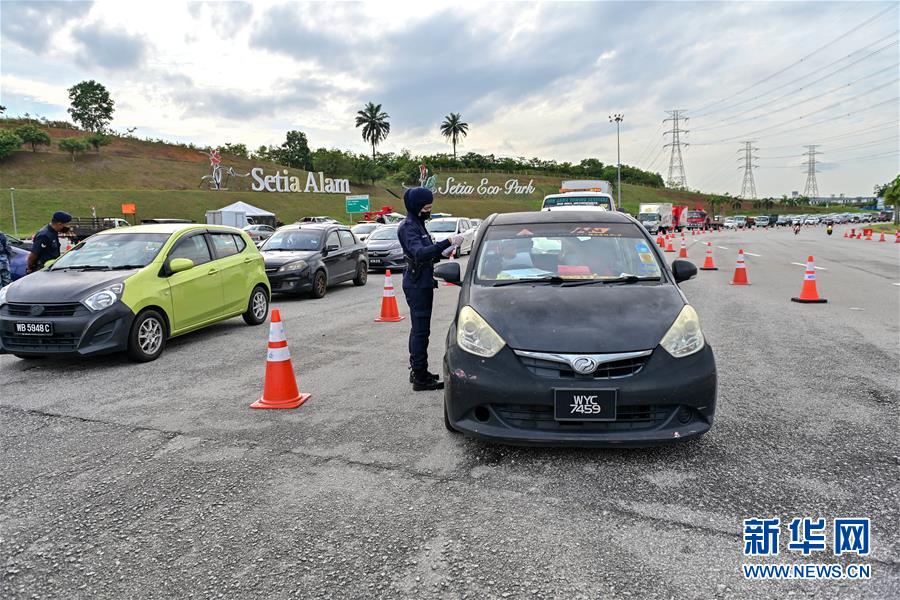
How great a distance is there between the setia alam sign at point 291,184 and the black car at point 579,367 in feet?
229

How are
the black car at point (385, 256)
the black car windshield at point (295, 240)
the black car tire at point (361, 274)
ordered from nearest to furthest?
the black car windshield at point (295, 240) < the black car tire at point (361, 274) < the black car at point (385, 256)

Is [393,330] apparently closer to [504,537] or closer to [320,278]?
[320,278]

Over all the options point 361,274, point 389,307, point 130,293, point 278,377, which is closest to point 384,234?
point 361,274

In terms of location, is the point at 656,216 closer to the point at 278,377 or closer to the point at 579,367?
the point at 278,377

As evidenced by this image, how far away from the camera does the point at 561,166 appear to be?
124375 millimetres

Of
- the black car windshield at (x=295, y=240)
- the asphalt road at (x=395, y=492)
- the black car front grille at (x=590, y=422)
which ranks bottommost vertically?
the asphalt road at (x=395, y=492)

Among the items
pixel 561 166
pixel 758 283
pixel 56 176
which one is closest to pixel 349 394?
pixel 758 283

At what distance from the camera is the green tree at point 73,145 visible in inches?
2916

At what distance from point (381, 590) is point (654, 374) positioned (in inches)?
78.4

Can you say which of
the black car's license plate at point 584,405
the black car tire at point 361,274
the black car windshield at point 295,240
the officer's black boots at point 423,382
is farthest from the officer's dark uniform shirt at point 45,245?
the black car's license plate at point 584,405

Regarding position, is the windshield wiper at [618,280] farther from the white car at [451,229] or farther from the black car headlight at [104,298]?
the white car at [451,229]

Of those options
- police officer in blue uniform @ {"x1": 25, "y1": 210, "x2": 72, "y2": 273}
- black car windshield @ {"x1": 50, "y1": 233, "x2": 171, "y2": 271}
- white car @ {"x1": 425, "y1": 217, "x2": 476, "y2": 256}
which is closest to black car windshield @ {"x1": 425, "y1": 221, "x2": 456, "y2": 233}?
white car @ {"x1": 425, "y1": 217, "x2": 476, "y2": 256}

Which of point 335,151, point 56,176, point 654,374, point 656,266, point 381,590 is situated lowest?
point 381,590

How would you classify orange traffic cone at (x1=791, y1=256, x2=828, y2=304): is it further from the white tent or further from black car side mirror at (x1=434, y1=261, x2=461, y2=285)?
the white tent
